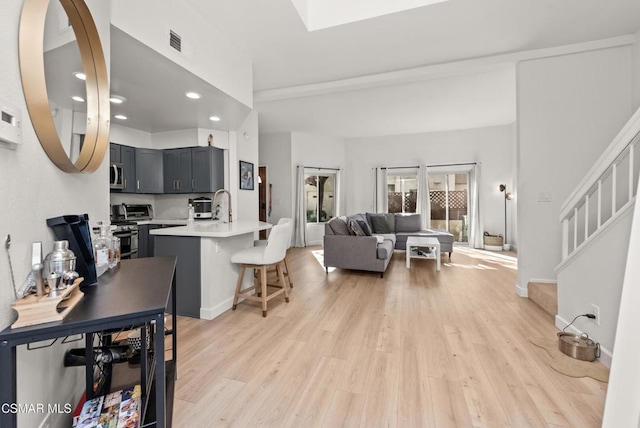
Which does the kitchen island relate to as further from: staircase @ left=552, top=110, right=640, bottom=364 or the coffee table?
the coffee table

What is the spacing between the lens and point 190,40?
2.35 meters

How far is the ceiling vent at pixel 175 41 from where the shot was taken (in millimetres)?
2163

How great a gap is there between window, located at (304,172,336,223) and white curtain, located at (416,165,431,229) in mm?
2206

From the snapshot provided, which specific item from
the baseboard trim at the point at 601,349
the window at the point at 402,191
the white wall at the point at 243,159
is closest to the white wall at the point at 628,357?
the baseboard trim at the point at 601,349

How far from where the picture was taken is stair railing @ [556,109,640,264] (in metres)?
1.80

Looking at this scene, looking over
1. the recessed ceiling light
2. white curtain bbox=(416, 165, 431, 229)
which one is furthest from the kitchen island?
white curtain bbox=(416, 165, 431, 229)

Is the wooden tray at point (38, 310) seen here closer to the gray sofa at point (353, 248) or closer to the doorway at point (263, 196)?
the gray sofa at point (353, 248)

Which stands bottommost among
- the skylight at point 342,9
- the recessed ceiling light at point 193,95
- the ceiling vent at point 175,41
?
the recessed ceiling light at point 193,95

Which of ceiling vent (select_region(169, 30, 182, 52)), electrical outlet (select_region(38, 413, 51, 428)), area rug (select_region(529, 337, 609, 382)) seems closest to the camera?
electrical outlet (select_region(38, 413, 51, 428))

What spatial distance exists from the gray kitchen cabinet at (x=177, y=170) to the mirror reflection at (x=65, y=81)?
3536mm

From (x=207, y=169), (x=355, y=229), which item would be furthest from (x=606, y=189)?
(x=207, y=169)

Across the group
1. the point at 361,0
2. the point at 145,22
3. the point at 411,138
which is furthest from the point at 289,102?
the point at 411,138

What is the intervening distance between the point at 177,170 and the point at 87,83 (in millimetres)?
3668

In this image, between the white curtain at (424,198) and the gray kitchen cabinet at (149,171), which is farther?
the white curtain at (424,198)
